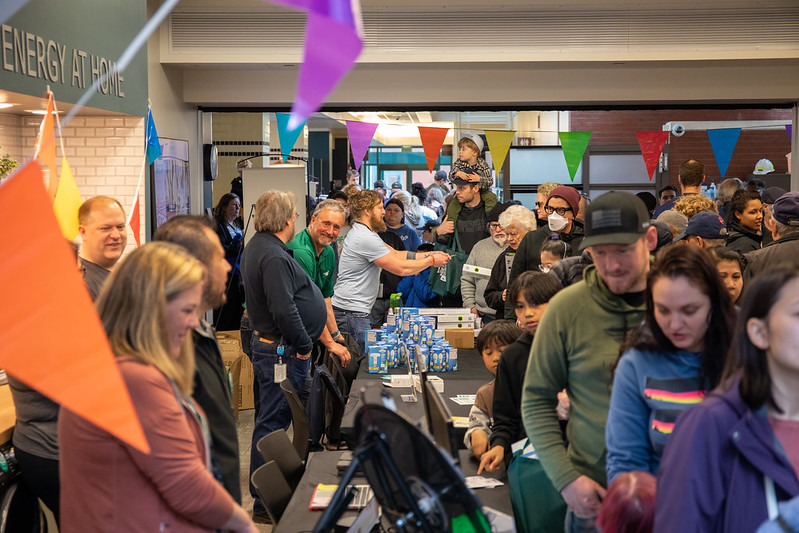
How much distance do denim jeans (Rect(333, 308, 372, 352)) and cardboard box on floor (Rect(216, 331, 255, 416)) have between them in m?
1.17

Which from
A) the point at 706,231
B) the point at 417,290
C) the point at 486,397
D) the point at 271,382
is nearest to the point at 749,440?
the point at 486,397

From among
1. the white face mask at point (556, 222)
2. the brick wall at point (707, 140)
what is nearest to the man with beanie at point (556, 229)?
the white face mask at point (556, 222)

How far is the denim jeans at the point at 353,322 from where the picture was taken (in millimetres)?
6098

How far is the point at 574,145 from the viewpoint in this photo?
8.82m

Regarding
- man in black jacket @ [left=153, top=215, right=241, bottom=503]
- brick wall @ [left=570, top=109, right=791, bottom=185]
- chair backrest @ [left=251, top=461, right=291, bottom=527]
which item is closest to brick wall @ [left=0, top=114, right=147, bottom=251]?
chair backrest @ [left=251, top=461, right=291, bottom=527]

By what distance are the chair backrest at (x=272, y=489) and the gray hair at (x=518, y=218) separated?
3.01 metres

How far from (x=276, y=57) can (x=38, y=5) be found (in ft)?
11.1

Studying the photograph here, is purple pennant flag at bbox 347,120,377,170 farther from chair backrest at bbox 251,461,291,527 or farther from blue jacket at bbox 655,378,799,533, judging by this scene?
blue jacket at bbox 655,378,799,533

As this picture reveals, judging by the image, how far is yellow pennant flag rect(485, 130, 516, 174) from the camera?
28.2 ft

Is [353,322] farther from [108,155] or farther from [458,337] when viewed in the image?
[108,155]

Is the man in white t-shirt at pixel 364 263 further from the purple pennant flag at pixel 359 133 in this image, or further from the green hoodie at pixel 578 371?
the green hoodie at pixel 578 371

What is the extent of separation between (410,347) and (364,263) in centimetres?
107

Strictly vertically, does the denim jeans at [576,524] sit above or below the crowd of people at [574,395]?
below

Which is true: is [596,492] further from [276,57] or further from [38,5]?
[276,57]
